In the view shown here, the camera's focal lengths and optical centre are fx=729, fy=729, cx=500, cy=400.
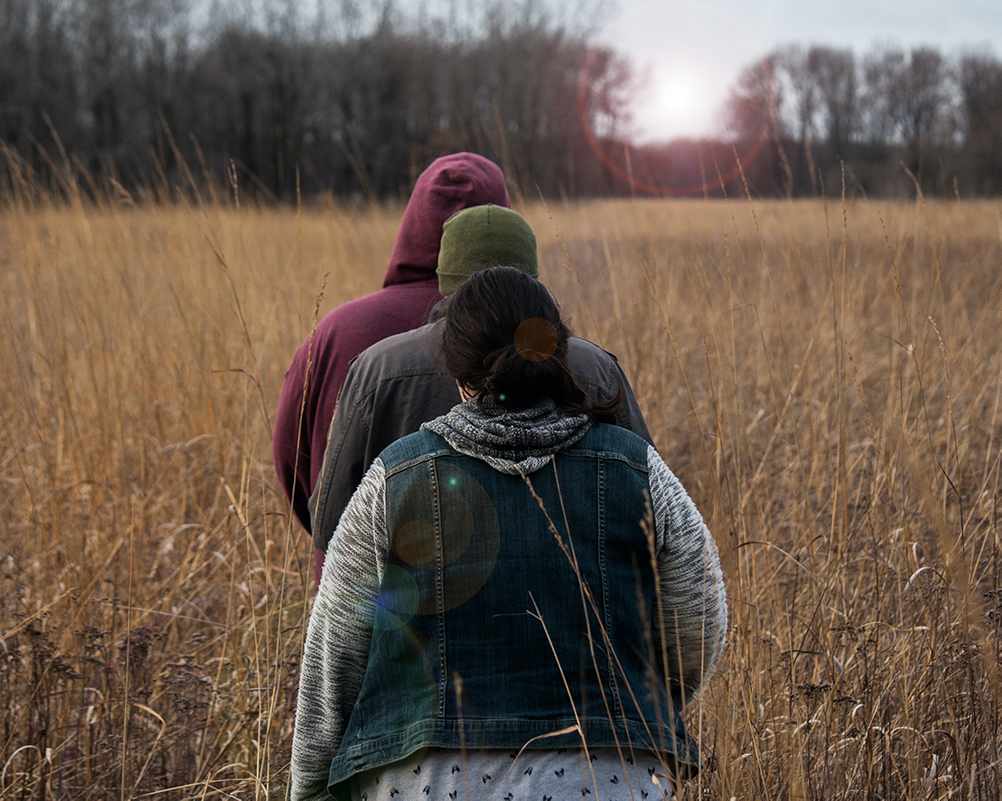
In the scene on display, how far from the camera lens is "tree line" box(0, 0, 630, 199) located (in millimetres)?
13547

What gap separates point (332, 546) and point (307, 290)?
395 cm

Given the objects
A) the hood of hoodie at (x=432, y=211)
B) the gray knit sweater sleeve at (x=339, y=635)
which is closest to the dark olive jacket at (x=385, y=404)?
the gray knit sweater sleeve at (x=339, y=635)

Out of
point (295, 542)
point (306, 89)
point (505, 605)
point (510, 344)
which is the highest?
point (306, 89)

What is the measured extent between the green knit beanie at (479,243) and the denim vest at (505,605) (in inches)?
24.8

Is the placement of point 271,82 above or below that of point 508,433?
above

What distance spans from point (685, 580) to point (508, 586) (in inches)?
11.1

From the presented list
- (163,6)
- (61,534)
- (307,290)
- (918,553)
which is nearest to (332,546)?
(61,534)

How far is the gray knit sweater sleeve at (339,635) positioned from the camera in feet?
3.22

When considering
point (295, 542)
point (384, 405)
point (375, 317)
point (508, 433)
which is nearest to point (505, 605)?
point (508, 433)

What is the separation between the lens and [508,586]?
92cm

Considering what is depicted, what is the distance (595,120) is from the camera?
12914 millimetres

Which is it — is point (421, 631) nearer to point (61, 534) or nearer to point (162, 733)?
point (162, 733)

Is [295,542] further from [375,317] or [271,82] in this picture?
[271,82]

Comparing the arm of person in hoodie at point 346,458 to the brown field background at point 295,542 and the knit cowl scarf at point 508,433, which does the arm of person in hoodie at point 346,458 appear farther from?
the knit cowl scarf at point 508,433
